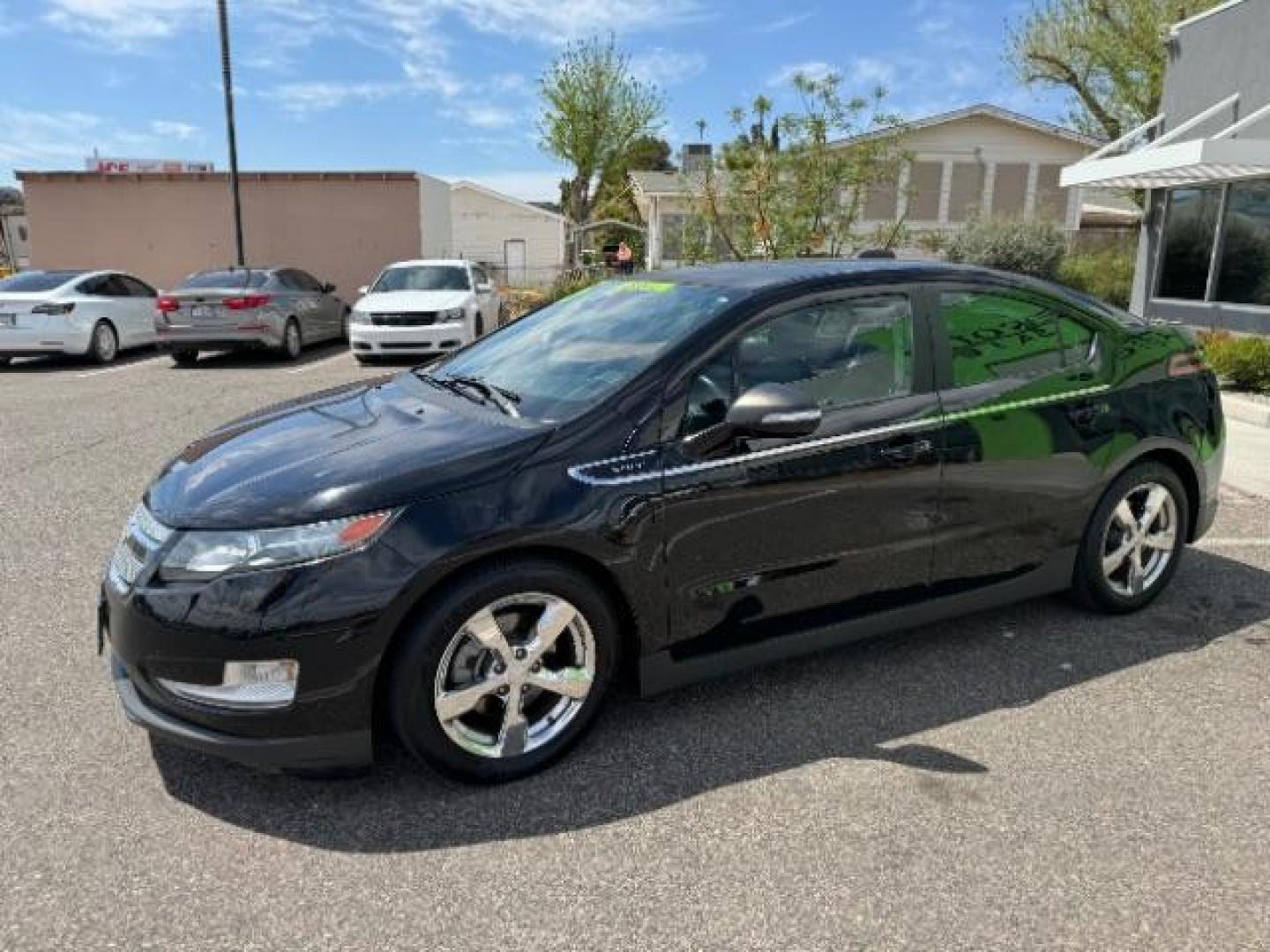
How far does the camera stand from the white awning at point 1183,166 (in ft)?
36.2

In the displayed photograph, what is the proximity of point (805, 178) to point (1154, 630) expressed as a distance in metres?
10.6

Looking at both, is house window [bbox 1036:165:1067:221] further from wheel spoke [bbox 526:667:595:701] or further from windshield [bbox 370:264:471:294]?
wheel spoke [bbox 526:667:595:701]

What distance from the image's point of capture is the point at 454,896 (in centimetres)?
235

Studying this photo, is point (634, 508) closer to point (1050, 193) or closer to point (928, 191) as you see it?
point (928, 191)

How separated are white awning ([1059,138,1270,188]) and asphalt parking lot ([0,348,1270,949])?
9.54 meters

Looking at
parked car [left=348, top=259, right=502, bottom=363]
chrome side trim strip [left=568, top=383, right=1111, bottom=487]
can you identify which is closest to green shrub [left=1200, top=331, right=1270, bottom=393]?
chrome side trim strip [left=568, top=383, right=1111, bottom=487]

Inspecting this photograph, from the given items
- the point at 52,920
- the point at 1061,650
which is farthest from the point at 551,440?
the point at 1061,650

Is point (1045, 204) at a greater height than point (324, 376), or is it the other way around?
point (1045, 204)

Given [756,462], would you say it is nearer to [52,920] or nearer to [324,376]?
[52,920]

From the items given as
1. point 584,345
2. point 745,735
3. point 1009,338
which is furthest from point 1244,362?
point 745,735

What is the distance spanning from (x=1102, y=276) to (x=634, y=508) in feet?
74.9

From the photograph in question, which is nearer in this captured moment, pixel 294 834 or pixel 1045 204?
pixel 294 834

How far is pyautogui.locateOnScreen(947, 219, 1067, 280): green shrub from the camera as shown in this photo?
21188 millimetres

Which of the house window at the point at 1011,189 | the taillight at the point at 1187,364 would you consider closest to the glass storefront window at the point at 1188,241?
the taillight at the point at 1187,364
